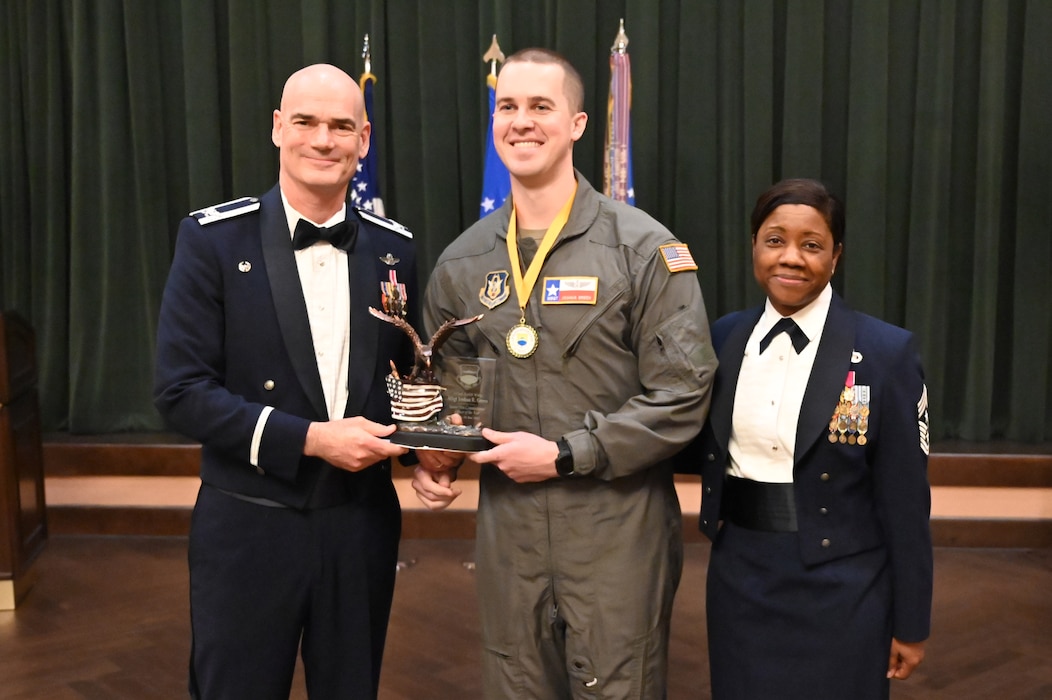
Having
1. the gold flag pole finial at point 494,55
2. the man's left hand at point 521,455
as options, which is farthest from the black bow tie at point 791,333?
the gold flag pole finial at point 494,55

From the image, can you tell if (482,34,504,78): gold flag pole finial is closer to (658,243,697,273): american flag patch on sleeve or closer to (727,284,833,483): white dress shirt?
(658,243,697,273): american flag patch on sleeve

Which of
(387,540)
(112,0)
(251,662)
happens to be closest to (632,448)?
(387,540)

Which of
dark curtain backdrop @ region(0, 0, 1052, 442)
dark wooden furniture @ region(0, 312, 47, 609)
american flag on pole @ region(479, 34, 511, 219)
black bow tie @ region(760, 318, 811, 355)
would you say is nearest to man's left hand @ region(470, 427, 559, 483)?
black bow tie @ region(760, 318, 811, 355)

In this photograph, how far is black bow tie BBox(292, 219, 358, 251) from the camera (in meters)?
2.01

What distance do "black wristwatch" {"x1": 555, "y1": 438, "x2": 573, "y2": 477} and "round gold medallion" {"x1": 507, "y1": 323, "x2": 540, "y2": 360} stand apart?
0.68 feet

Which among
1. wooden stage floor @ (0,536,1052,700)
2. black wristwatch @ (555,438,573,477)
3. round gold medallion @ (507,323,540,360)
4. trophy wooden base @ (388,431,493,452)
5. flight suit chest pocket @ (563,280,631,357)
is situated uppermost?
flight suit chest pocket @ (563,280,631,357)

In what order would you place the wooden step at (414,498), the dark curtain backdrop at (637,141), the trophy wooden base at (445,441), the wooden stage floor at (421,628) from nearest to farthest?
the trophy wooden base at (445,441), the wooden stage floor at (421,628), the wooden step at (414,498), the dark curtain backdrop at (637,141)

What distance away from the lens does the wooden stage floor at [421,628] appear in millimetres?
3248

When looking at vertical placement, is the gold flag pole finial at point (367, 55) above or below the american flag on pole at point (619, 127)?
above

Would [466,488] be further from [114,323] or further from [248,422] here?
[248,422]

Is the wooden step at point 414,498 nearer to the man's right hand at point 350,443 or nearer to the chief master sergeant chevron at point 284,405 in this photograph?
the chief master sergeant chevron at point 284,405

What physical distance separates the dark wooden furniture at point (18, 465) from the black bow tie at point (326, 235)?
7.70 feet

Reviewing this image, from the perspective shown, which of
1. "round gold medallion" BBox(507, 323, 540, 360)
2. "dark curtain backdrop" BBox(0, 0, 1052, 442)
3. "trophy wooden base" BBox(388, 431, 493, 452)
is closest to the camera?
"trophy wooden base" BBox(388, 431, 493, 452)

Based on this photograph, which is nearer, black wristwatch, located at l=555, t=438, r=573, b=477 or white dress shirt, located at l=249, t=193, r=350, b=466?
black wristwatch, located at l=555, t=438, r=573, b=477
